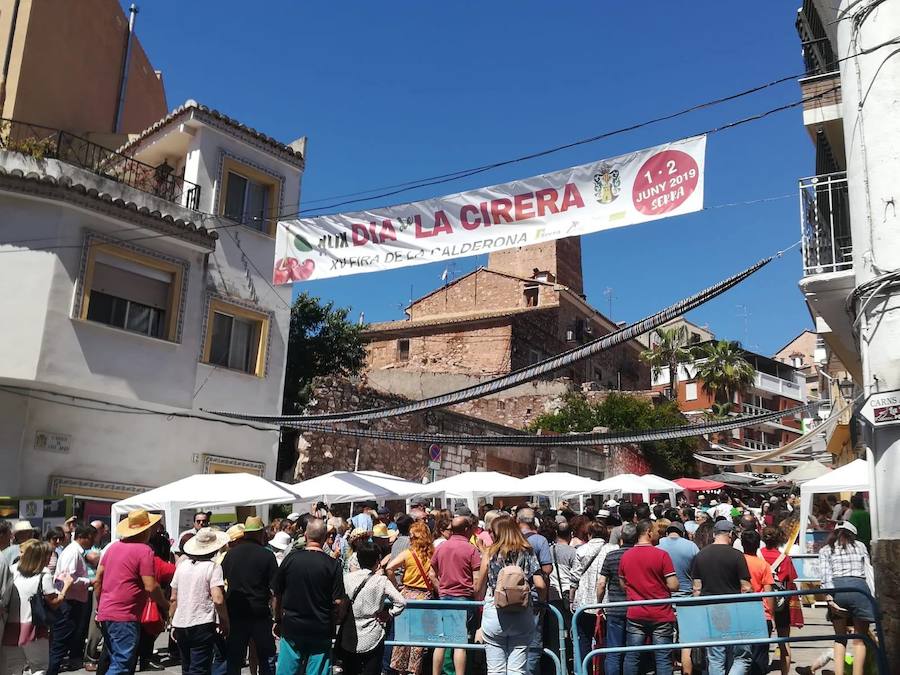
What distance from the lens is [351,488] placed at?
50.3ft

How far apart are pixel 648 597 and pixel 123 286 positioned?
12.8m

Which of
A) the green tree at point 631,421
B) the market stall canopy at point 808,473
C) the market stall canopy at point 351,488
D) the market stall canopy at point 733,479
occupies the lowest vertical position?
the market stall canopy at point 351,488

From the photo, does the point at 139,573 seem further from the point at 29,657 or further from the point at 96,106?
the point at 96,106

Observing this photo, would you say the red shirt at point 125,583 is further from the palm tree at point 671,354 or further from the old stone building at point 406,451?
the palm tree at point 671,354

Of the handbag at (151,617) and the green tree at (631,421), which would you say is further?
the green tree at (631,421)

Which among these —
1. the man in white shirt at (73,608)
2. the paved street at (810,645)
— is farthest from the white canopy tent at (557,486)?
the man in white shirt at (73,608)

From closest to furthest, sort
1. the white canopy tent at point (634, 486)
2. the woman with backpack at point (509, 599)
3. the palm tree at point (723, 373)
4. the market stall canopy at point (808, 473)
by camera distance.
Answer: the woman with backpack at point (509, 599) < the white canopy tent at point (634, 486) < the market stall canopy at point (808, 473) < the palm tree at point (723, 373)

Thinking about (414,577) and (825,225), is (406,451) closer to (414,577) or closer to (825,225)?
(825,225)

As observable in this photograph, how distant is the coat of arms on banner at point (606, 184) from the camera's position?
8430 millimetres

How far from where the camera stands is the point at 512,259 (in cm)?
5081

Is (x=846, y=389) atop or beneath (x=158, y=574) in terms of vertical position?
atop

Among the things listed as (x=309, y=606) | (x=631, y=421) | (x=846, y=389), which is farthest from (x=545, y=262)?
(x=309, y=606)

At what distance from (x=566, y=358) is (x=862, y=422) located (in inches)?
127

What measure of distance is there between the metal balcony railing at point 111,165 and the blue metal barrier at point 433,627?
1263 cm
